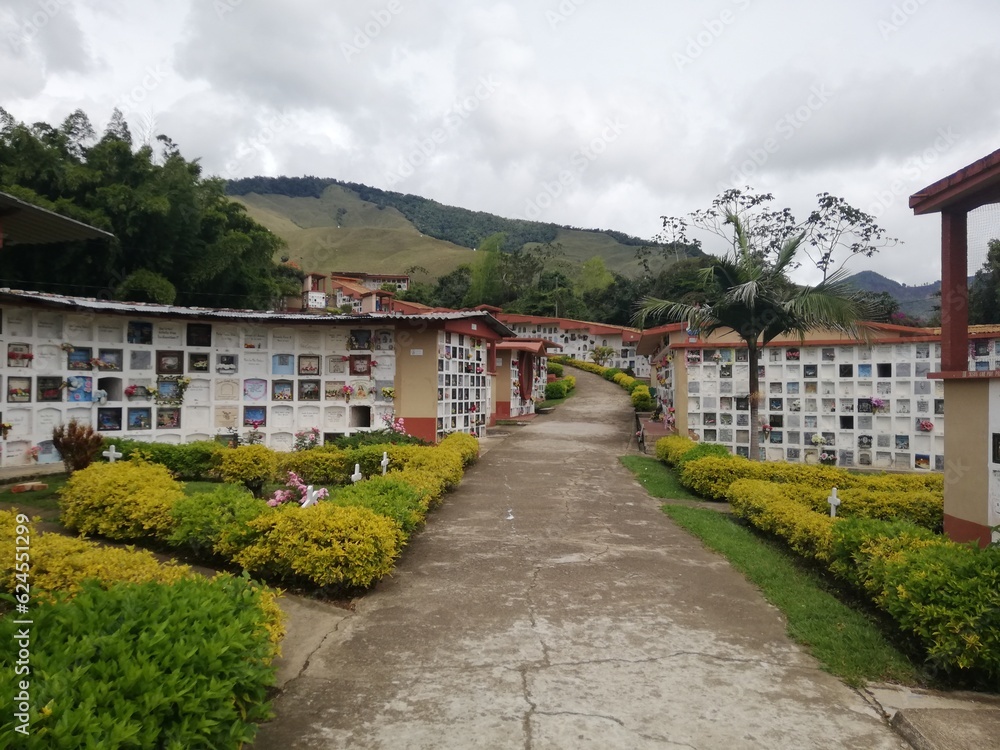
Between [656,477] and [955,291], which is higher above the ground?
[955,291]

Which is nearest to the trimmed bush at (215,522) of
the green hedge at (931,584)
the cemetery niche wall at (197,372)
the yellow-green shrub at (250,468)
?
the yellow-green shrub at (250,468)

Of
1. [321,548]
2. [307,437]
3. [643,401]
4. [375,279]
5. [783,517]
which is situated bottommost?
[783,517]

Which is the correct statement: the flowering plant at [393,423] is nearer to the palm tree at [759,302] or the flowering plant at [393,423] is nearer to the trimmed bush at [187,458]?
the trimmed bush at [187,458]

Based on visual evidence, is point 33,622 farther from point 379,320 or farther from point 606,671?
point 379,320

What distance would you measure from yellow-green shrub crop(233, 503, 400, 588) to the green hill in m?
83.5

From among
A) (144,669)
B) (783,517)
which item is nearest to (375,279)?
(783,517)

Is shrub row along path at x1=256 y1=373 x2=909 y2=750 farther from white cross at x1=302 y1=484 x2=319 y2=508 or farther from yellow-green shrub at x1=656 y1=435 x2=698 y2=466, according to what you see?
yellow-green shrub at x1=656 y1=435 x2=698 y2=466

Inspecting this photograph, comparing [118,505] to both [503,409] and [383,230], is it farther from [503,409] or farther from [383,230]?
[383,230]

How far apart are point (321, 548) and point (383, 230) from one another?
4583 inches

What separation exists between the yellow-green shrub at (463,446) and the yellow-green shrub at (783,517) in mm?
4262

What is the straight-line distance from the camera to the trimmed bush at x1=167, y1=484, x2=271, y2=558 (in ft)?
15.8

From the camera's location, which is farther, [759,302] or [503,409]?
[503,409]

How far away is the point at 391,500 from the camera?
5.98 metres

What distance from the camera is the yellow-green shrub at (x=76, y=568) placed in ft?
11.0
